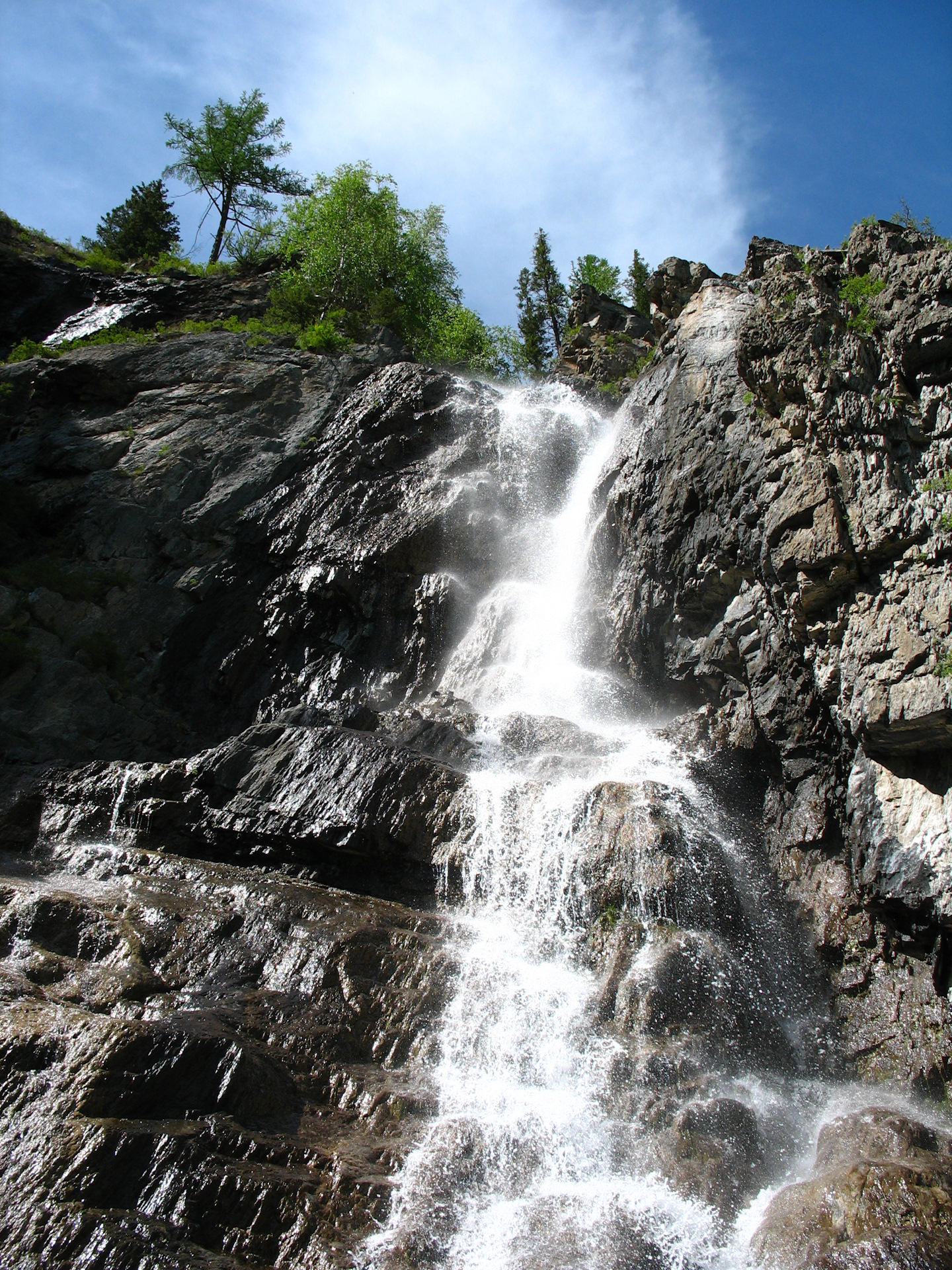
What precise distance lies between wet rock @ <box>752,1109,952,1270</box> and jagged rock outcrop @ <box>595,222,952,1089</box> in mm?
2068

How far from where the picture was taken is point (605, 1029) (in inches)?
330

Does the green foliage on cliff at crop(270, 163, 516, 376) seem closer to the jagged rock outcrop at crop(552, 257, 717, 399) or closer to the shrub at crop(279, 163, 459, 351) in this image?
the shrub at crop(279, 163, 459, 351)

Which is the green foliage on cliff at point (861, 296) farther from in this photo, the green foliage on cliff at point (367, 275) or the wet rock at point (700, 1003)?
the green foliage on cliff at point (367, 275)

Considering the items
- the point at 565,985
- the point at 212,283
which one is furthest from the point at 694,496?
the point at 212,283

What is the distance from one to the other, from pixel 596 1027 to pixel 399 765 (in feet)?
16.3

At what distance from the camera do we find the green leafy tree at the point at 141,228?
3934 centimetres

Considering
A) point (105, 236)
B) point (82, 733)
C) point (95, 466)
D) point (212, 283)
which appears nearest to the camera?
point (82, 733)

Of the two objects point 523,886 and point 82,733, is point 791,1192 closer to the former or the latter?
point 523,886

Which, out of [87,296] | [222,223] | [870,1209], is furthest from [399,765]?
[222,223]

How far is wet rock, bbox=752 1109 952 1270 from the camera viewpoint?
552 cm

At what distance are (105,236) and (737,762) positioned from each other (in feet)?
145

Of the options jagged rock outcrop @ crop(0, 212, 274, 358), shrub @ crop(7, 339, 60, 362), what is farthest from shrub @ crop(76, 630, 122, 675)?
jagged rock outcrop @ crop(0, 212, 274, 358)

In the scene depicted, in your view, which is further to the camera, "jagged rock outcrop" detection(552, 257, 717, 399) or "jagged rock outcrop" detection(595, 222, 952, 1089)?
"jagged rock outcrop" detection(552, 257, 717, 399)

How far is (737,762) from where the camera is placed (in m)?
12.7
